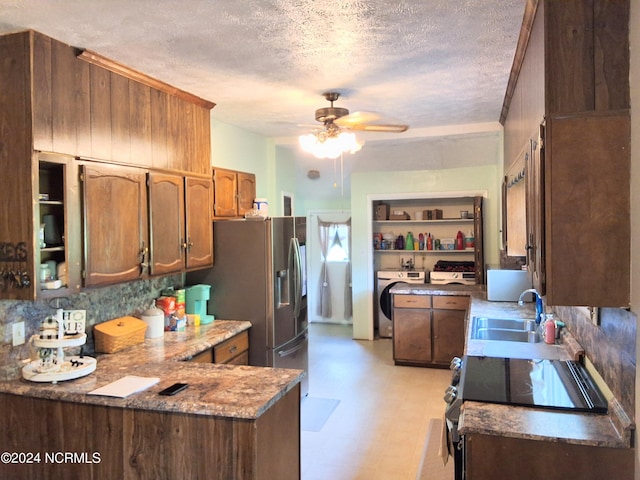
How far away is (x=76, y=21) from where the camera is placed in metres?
2.19

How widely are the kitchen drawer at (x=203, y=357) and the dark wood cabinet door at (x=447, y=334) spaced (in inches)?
108

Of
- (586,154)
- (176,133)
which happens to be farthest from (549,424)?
(176,133)

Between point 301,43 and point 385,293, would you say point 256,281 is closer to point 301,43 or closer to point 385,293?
point 301,43

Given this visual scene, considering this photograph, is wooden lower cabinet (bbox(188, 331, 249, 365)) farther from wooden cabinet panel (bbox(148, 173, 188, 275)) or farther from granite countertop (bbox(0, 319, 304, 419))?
wooden cabinet panel (bbox(148, 173, 188, 275))

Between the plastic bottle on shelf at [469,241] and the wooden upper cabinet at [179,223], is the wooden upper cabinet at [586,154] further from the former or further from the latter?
the plastic bottle on shelf at [469,241]

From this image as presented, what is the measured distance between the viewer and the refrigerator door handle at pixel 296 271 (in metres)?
4.16

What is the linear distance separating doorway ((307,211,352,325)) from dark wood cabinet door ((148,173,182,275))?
13.7 ft

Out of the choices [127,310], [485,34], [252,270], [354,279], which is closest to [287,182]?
[354,279]

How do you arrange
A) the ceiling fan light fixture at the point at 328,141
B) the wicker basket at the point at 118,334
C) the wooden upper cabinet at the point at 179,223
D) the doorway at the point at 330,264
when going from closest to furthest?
the wicker basket at the point at 118,334 < the wooden upper cabinet at the point at 179,223 < the ceiling fan light fixture at the point at 328,141 < the doorway at the point at 330,264

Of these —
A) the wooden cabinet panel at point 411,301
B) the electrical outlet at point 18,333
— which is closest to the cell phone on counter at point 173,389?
the electrical outlet at point 18,333

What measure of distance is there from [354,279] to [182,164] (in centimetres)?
335

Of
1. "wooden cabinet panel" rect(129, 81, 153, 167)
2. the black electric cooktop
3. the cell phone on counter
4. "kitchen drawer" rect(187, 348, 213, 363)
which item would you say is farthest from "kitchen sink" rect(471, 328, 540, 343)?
"wooden cabinet panel" rect(129, 81, 153, 167)

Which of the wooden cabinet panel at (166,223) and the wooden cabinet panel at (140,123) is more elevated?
the wooden cabinet panel at (140,123)

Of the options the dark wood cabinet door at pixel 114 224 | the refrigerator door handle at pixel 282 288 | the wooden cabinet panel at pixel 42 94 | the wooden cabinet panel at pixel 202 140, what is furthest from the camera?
the refrigerator door handle at pixel 282 288
